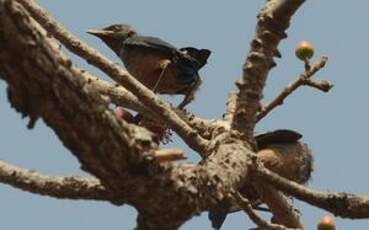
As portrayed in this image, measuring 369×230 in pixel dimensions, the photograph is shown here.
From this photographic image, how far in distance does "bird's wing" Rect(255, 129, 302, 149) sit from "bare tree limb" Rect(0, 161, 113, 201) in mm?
2423

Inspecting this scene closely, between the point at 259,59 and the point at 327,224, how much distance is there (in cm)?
93

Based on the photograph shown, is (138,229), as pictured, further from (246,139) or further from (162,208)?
(246,139)

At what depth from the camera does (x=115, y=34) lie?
23.6ft

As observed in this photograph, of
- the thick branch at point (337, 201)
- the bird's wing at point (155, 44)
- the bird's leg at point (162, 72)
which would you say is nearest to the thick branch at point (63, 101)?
the thick branch at point (337, 201)

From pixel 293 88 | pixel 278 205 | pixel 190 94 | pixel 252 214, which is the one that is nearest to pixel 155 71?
pixel 190 94

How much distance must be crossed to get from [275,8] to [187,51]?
3.13 m

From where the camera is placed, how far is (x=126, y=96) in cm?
535

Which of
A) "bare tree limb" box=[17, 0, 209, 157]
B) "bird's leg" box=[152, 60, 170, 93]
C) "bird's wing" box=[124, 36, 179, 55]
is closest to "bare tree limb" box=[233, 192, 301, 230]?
"bare tree limb" box=[17, 0, 209, 157]

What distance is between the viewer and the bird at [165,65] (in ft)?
21.2

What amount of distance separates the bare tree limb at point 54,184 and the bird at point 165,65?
292 cm

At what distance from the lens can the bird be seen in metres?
6.47

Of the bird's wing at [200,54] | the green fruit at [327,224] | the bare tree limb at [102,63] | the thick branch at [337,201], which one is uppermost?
the bird's wing at [200,54]

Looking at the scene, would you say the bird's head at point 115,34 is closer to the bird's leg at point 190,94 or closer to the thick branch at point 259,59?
the bird's leg at point 190,94

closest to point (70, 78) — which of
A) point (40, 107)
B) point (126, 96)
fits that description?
point (40, 107)
